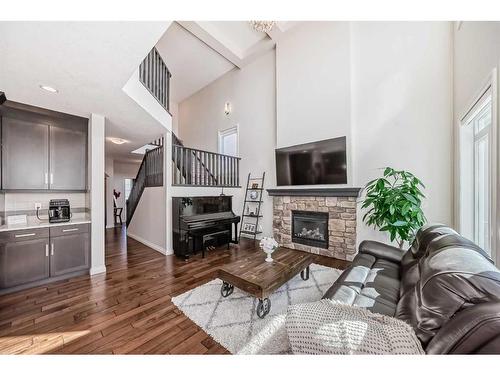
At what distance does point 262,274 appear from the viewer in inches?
86.7

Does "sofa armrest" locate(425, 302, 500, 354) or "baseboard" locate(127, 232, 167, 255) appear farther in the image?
"baseboard" locate(127, 232, 167, 255)

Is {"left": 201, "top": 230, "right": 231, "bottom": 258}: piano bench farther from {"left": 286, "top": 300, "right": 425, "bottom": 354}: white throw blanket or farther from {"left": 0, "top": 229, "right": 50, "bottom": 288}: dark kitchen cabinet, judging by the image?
{"left": 286, "top": 300, "right": 425, "bottom": 354}: white throw blanket

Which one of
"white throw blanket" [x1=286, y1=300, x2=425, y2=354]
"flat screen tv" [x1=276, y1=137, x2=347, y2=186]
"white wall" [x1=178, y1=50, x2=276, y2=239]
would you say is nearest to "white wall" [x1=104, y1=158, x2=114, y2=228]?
"white wall" [x1=178, y1=50, x2=276, y2=239]

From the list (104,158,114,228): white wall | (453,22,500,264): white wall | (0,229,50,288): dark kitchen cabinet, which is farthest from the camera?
(104,158,114,228): white wall

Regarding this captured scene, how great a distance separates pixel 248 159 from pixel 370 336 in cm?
487

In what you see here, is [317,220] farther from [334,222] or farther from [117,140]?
[117,140]

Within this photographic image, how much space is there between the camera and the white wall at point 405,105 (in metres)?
3.08

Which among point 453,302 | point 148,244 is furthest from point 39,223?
point 453,302

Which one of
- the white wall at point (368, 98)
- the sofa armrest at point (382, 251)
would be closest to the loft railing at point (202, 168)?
the white wall at point (368, 98)

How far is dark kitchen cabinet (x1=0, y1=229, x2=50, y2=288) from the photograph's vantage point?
8.42 ft

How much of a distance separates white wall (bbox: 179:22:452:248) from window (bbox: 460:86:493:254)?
39cm

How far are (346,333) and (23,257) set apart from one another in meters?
3.80

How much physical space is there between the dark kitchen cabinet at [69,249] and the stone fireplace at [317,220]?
349 centimetres

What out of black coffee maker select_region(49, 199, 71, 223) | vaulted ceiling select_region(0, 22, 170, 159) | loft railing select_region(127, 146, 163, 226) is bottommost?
black coffee maker select_region(49, 199, 71, 223)
